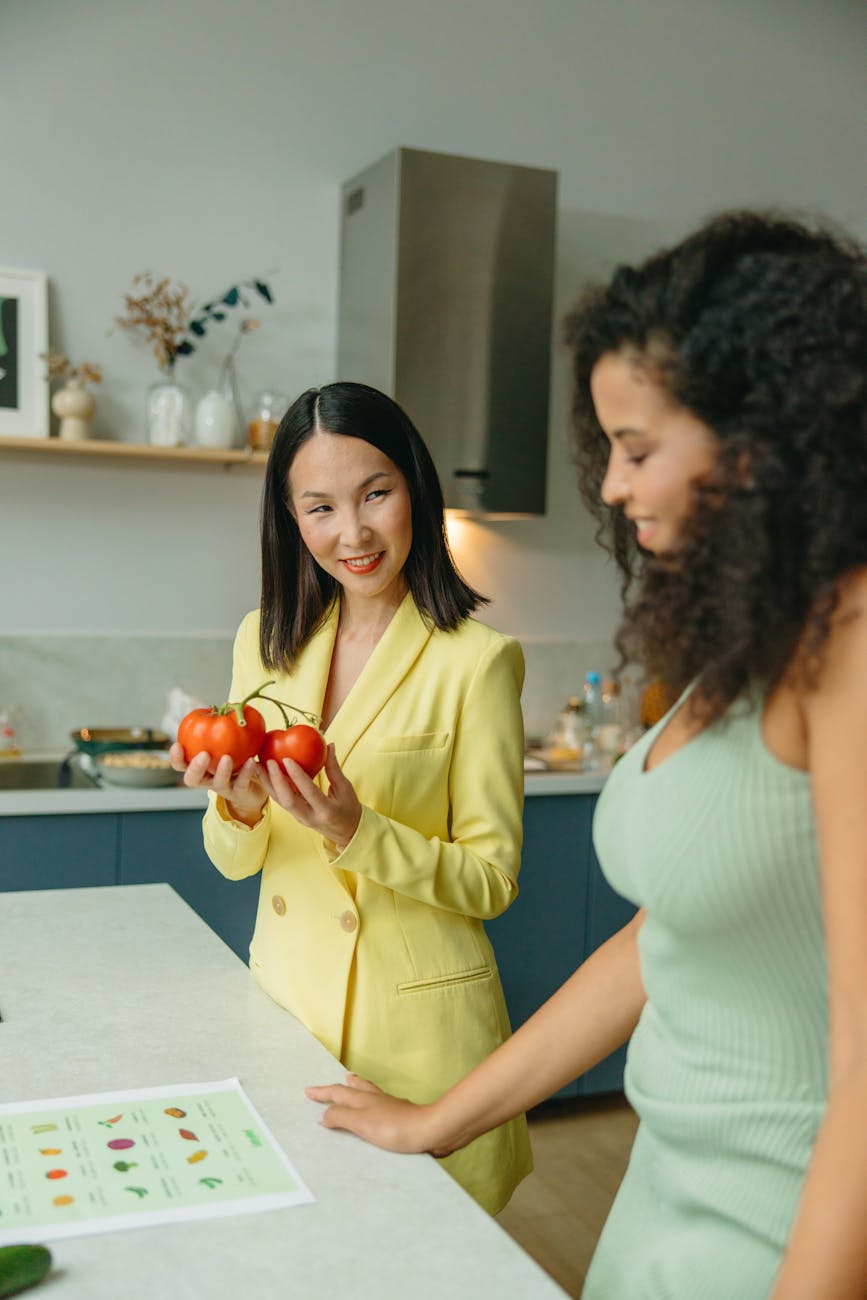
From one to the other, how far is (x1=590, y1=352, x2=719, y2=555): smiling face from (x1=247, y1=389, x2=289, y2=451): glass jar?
2570 millimetres

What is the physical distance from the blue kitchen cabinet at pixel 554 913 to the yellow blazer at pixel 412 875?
1.58 metres

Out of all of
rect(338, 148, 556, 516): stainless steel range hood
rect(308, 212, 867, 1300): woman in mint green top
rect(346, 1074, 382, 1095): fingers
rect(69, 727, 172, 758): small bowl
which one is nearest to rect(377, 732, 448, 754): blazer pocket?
rect(346, 1074, 382, 1095): fingers

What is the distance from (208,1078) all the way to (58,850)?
5.52 ft

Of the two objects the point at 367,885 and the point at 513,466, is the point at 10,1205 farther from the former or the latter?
the point at 513,466

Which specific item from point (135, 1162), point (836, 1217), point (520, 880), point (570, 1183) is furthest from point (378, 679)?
point (570, 1183)

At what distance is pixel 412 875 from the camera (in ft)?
4.99

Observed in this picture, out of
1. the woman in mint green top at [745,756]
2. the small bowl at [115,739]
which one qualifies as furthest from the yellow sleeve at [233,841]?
the small bowl at [115,739]

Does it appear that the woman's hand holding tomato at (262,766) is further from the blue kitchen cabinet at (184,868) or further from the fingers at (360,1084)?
the blue kitchen cabinet at (184,868)

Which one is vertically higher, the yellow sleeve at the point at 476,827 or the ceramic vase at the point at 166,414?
the ceramic vase at the point at 166,414

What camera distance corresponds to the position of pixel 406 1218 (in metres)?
1.01

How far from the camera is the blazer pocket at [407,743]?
1646 millimetres

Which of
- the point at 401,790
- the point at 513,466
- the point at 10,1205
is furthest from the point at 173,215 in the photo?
the point at 10,1205

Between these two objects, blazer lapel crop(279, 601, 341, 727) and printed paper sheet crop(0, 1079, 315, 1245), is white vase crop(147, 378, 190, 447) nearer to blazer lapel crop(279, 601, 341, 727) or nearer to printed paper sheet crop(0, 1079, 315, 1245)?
blazer lapel crop(279, 601, 341, 727)

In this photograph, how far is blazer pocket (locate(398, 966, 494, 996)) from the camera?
5.22ft
